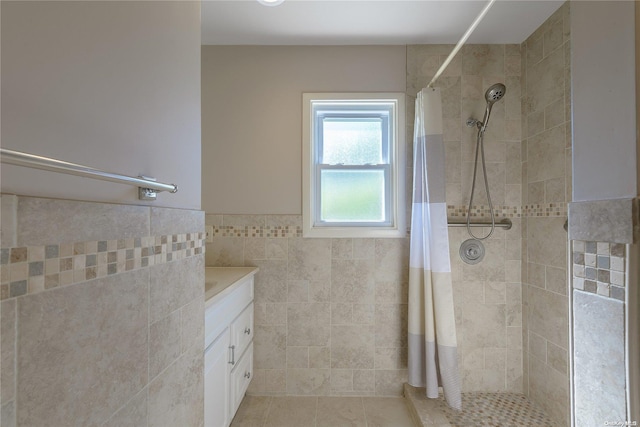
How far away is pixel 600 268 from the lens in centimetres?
52

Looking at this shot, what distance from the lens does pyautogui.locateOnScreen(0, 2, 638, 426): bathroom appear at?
466 millimetres

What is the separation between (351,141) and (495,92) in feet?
3.23

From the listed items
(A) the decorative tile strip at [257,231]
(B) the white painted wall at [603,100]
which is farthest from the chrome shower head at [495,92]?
(A) the decorative tile strip at [257,231]

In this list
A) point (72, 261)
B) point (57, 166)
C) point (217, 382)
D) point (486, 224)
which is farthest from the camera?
point (486, 224)

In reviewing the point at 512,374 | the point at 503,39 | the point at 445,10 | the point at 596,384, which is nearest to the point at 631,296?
the point at 596,384

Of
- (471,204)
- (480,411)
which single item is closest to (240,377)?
(480,411)

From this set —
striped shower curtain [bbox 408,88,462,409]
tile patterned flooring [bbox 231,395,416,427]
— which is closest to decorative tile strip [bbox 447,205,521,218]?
striped shower curtain [bbox 408,88,462,409]

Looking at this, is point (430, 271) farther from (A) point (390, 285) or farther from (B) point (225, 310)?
(B) point (225, 310)

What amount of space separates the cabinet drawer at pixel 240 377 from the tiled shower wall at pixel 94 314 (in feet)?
2.14

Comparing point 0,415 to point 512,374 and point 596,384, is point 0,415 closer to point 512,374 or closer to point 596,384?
point 596,384

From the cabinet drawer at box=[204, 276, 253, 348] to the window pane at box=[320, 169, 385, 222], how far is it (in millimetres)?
774

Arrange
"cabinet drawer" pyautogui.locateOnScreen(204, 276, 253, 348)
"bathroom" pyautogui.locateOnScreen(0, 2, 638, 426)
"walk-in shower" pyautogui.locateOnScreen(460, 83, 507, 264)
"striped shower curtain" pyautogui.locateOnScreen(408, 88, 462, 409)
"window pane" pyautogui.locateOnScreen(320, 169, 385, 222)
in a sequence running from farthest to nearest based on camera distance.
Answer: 1. "window pane" pyautogui.locateOnScreen(320, 169, 385, 222)
2. "walk-in shower" pyautogui.locateOnScreen(460, 83, 507, 264)
3. "striped shower curtain" pyautogui.locateOnScreen(408, 88, 462, 409)
4. "cabinet drawer" pyautogui.locateOnScreen(204, 276, 253, 348)
5. "bathroom" pyautogui.locateOnScreen(0, 2, 638, 426)

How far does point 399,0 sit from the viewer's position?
1609 mm

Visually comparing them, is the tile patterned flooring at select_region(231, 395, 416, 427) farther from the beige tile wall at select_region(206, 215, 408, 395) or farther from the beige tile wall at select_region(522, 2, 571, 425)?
the beige tile wall at select_region(522, 2, 571, 425)
